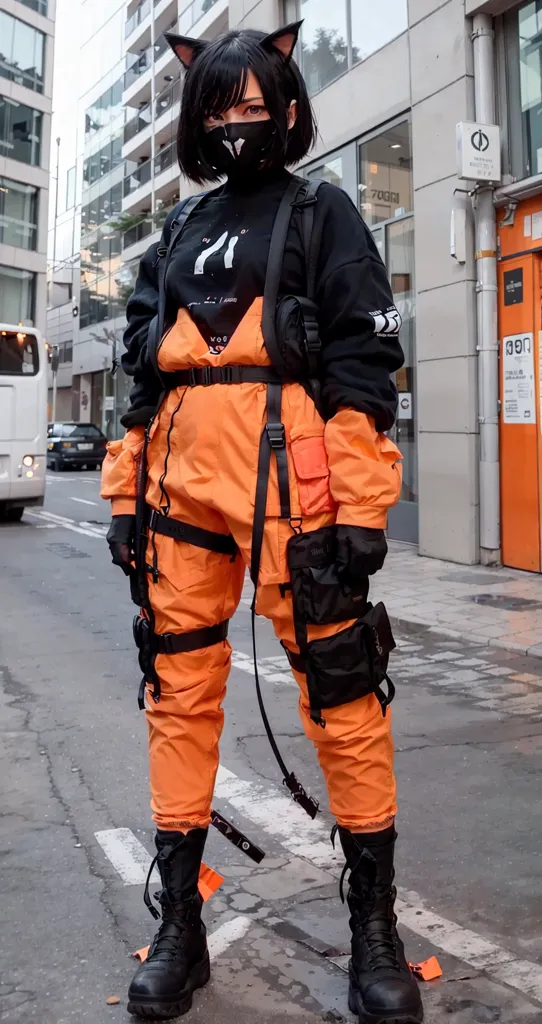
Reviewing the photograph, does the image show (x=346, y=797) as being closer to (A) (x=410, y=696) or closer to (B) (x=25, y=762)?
(B) (x=25, y=762)

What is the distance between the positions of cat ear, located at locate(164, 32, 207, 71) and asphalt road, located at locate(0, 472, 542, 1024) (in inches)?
92.6

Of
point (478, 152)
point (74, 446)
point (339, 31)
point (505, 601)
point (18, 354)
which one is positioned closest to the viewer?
point (505, 601)

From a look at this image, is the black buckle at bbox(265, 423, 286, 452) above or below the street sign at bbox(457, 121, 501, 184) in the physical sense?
below

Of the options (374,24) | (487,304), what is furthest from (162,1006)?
(374,24)

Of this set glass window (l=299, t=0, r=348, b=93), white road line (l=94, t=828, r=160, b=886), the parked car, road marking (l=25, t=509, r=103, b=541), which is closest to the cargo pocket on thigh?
white road line (l=94, t=828, r=160, b=886)

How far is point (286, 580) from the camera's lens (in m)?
→ 2.24

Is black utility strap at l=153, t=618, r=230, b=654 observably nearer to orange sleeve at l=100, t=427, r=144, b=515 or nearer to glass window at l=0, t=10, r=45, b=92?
orange sleeve at l=100, t=427, r=144, b=515

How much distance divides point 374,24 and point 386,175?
192 centimetres

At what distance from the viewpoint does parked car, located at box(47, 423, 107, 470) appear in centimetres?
3030

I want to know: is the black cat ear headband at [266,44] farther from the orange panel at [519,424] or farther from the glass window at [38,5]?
the glass window at [38,5]

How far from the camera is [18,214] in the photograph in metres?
33.4

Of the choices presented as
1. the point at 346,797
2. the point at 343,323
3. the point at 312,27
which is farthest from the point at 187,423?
the point at 312,27

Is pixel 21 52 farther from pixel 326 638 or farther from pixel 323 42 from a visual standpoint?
pixel 326 638

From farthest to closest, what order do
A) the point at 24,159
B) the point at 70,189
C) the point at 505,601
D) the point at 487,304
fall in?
the point at 70,189
the point at 24,159
the point at 487,304
the point at 505,601
